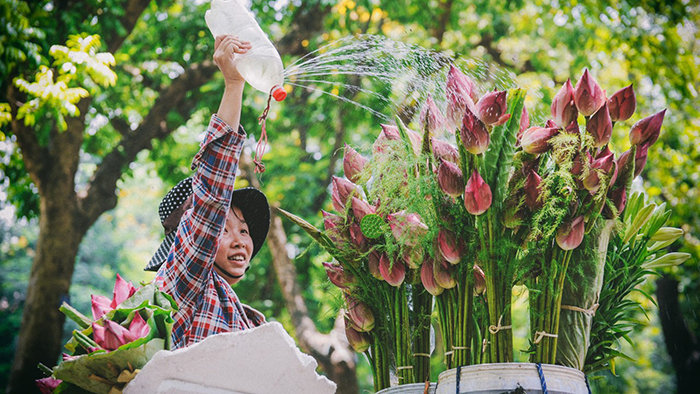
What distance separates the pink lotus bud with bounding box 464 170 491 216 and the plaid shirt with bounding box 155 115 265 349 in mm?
744

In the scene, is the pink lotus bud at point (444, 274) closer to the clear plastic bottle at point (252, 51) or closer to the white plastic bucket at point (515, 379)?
the white plastic bucket at point (515, 379)

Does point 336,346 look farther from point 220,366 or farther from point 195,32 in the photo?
point 220,366

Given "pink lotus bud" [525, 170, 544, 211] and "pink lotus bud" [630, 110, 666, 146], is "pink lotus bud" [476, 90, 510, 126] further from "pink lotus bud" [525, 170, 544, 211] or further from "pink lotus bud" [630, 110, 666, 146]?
"pink lotus bud" [630, 110, 666, 146]

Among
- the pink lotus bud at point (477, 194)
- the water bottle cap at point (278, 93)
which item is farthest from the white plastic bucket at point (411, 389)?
the water bottle cap at point (278, 93)

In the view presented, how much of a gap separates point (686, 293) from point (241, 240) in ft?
36.0

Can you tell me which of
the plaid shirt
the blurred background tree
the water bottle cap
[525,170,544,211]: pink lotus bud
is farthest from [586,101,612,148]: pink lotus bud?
the blurred background tree

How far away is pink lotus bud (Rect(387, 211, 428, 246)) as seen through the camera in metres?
1.38

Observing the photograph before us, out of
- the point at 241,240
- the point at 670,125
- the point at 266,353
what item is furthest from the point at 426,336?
the point at 670,125

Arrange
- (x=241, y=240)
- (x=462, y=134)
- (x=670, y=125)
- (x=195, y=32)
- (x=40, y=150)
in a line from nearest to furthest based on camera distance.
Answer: (x=462, y=134), (x=241, y=240), (x=40, y=150), (x=195, y=32), (x=670, y=125)

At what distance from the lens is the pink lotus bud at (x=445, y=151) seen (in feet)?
4.52

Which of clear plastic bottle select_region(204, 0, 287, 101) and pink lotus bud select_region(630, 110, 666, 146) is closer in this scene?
pink lotus bud select_region(630, 110, 666, 146)

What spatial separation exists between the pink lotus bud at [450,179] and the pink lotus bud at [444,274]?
157 mm

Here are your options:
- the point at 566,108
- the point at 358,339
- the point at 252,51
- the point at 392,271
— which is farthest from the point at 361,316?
the point at 252,51

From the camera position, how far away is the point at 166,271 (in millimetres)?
1799
